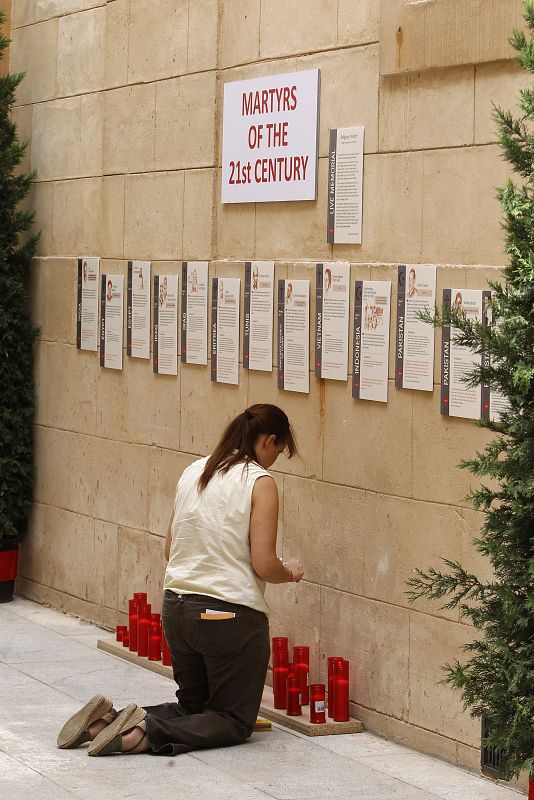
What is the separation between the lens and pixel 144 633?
8594 mm

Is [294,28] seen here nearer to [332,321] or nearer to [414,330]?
[332,321]

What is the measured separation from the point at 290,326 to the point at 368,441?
91 centimetres

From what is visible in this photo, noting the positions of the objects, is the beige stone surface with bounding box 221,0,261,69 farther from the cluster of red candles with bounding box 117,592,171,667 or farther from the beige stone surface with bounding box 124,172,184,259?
→ the cluster of red candles with bounding box 117,592,171,667

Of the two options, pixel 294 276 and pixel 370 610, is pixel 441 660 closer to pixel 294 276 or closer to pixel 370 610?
pixel 370 610

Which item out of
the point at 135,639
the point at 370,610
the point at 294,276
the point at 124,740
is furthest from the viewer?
the point at 135,639

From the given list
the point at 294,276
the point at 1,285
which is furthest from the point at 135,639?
the point at 1,285

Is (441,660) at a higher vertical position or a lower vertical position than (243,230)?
lower

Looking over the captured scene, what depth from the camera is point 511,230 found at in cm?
498

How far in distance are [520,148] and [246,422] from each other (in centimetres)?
235

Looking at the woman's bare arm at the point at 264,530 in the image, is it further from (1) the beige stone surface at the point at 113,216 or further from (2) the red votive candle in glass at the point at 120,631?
(1) the beige stone surface at the point at 113,216

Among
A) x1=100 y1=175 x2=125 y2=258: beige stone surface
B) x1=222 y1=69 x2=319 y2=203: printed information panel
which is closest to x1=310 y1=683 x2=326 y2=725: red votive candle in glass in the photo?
x1=222 y1=69 x2=319 y2=203: printed information panel

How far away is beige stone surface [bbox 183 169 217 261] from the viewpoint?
28.4 feet

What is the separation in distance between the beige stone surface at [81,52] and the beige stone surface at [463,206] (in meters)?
3.76

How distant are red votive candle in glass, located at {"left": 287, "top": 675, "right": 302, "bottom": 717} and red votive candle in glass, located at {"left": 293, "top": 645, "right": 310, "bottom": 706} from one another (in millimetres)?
46
